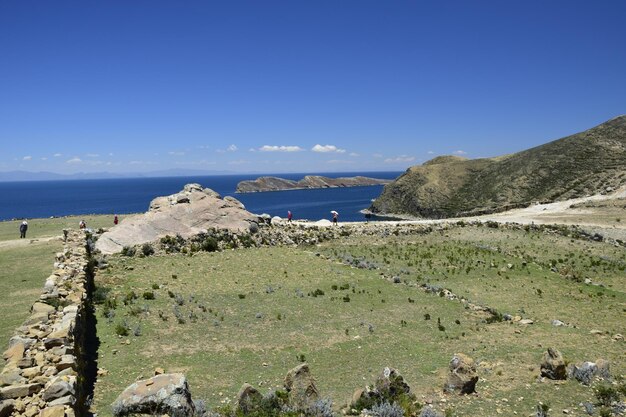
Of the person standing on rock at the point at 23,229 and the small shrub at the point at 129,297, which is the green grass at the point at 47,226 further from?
the small shrub at the point at 129,297

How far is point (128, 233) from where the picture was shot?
3619cm

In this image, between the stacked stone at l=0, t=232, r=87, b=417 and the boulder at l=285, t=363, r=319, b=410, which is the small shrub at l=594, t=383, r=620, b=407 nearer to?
the boulder at l=285, t=363, r=319, b=410

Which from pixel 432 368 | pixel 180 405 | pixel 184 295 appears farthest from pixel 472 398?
pixel 184 295

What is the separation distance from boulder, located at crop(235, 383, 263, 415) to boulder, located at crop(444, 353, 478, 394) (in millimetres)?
6512

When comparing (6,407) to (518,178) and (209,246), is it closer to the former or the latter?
(209,246)

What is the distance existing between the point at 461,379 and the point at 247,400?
715 cm

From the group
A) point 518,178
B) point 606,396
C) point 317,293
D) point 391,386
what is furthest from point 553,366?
point 518,178

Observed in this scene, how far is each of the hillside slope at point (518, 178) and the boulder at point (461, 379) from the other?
8313cm

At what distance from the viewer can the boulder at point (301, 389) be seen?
12.5 m

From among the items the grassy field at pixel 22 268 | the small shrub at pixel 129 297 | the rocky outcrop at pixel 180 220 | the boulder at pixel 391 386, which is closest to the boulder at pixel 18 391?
the grassy field at pixel 22 268

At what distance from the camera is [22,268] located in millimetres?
29953

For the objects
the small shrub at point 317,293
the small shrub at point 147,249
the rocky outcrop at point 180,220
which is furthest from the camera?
the rocky outcrop at point 180,220

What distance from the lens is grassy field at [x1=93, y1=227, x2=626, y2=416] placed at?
14.8m

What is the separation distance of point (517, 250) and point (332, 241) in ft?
60.3
